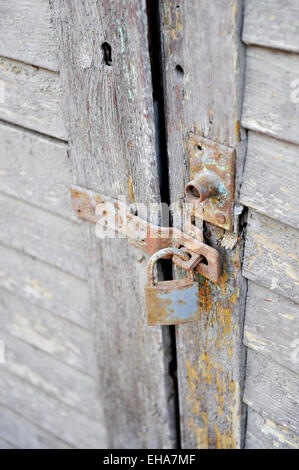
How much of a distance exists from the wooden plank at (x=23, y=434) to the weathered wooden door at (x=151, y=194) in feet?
1.19

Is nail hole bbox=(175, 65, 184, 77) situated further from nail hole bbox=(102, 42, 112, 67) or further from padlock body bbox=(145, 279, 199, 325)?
padlock body bbox=(145, 279, 199, 325)

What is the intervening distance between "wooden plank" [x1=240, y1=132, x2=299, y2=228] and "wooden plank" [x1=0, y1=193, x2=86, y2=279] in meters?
0.44

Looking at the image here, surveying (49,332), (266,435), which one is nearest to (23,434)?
(49,332)

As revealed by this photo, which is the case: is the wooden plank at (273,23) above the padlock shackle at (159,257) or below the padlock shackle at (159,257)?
above

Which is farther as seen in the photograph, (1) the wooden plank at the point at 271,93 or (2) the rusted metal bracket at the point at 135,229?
(2) the rusted metal bracket at the point at 135,229

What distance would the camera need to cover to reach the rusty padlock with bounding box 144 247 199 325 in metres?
0.91

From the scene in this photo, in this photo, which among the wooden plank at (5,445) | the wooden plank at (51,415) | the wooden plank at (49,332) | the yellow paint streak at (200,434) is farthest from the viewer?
the wooden plank at (5,445)

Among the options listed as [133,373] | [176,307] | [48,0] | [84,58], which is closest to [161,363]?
[133,373]

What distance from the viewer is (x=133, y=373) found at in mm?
1278

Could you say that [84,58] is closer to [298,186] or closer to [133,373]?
[298,186]

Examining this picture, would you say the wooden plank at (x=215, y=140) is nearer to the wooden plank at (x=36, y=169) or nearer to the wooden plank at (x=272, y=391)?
the wooden plank at (x=272, y=391)

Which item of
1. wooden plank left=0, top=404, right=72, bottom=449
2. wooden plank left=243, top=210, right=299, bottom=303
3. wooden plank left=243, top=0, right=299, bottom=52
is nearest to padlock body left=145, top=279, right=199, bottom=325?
wooden plank left=243, top=210, right=299, bottom=303

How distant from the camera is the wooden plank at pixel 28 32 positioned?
956 millimetres

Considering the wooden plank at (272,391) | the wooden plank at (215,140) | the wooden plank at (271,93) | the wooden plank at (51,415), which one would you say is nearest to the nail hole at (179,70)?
the wooden plank at (215,140)
